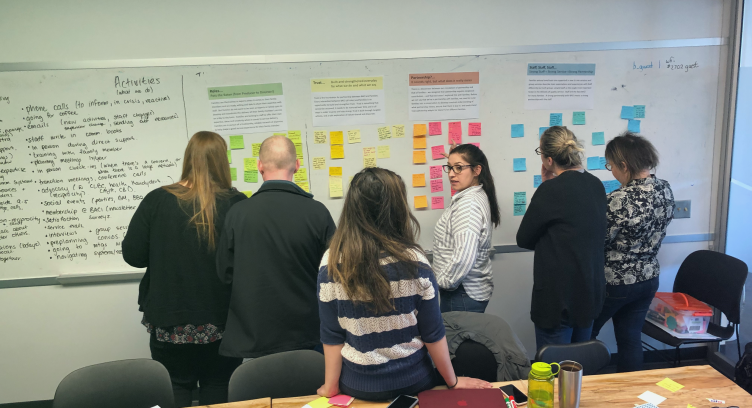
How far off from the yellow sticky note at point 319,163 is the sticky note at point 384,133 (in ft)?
1.30

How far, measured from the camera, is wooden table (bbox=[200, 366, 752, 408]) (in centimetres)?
136

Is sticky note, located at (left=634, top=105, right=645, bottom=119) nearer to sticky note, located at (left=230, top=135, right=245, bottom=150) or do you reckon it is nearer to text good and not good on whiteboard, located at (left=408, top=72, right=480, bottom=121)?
text good and not good on whiteboard, located at (left=408, top=72, right=480, bottom=121)

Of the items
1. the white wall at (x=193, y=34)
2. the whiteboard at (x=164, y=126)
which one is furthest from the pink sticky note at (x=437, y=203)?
the white wall at (x=193, y=34)

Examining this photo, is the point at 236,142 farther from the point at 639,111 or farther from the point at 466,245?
the point at 639,111

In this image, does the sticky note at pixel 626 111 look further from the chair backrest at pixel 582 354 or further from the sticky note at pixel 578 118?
the chair backrest at pixel 582 354

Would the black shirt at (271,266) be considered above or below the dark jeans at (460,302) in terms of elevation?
above

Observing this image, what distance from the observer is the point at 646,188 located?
224cm

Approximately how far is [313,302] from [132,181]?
63.2 inches

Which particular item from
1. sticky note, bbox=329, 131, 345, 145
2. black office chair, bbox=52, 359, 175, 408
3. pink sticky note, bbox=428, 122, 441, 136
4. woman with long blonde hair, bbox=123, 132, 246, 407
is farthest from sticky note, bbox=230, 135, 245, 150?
black office chair, bbox=52, 359, 175, 408

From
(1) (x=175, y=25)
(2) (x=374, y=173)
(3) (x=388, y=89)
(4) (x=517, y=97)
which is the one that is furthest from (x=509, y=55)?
(1) (x=175, y=25)

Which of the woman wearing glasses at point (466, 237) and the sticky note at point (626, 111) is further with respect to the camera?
the sticky note at point (626, 111)

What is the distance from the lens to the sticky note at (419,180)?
2812mm

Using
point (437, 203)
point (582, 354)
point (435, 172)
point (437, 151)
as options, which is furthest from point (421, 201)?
point (582, 354)

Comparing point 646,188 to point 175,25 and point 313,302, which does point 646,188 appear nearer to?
point 313,302
